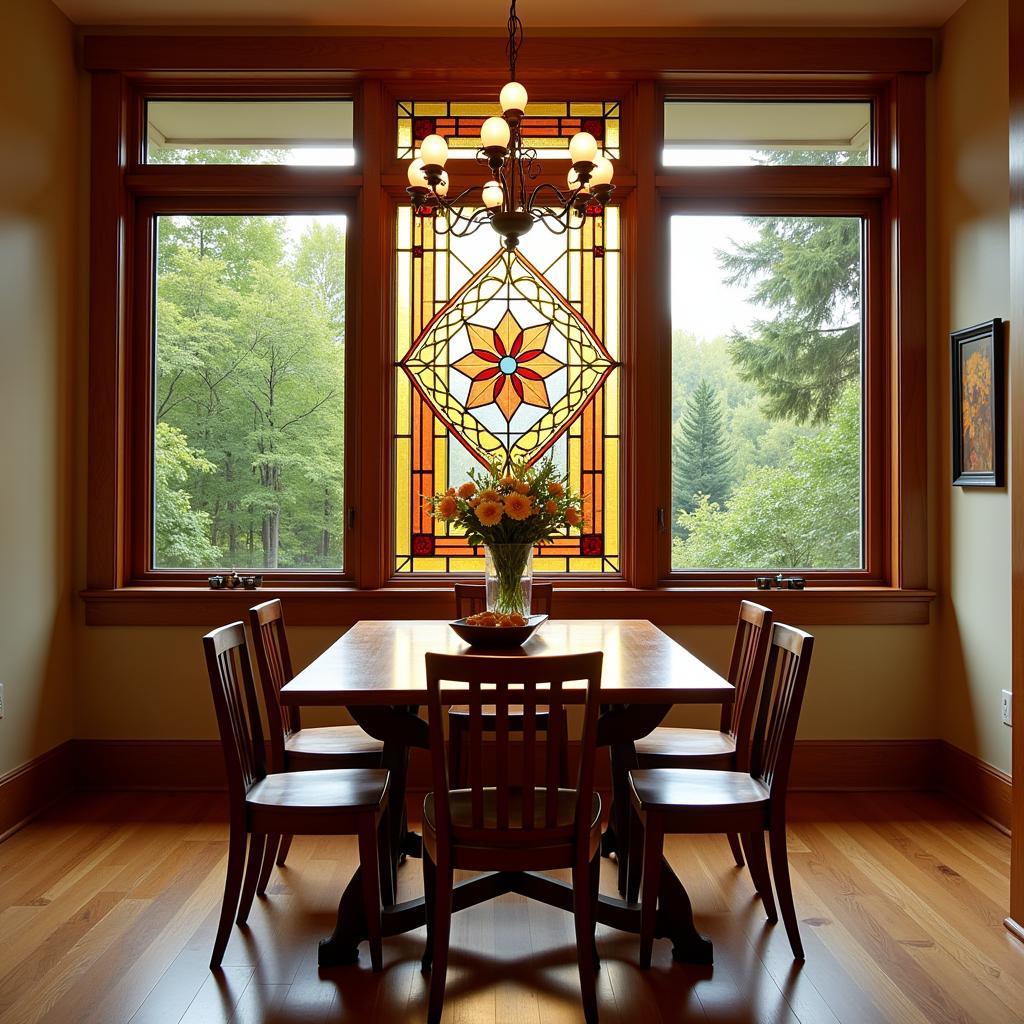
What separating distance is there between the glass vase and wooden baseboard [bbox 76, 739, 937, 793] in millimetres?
1365

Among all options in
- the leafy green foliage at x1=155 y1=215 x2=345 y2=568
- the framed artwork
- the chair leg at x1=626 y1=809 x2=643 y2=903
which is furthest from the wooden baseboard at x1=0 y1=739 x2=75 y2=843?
the framed artwork

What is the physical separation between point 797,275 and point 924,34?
1.14 meters

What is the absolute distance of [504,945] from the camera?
2588mm

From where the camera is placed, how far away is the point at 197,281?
4238 mm

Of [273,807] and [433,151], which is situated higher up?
[433,151]

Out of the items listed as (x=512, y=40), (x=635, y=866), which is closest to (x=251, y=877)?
(x=635, y=866)

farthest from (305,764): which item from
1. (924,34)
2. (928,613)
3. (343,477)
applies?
(924,34)

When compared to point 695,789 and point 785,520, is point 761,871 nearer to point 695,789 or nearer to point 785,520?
point 695,789

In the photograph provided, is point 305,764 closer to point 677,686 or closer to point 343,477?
point 677,686

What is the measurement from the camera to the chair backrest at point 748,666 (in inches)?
113

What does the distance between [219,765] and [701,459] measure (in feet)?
8.32

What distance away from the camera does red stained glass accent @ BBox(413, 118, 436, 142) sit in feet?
13.8

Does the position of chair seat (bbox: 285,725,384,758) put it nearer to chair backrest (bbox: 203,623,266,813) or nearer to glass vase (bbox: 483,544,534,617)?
chair backrest (bbox: 203,623,266,813)

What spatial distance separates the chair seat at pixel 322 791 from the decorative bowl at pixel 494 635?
454mm
